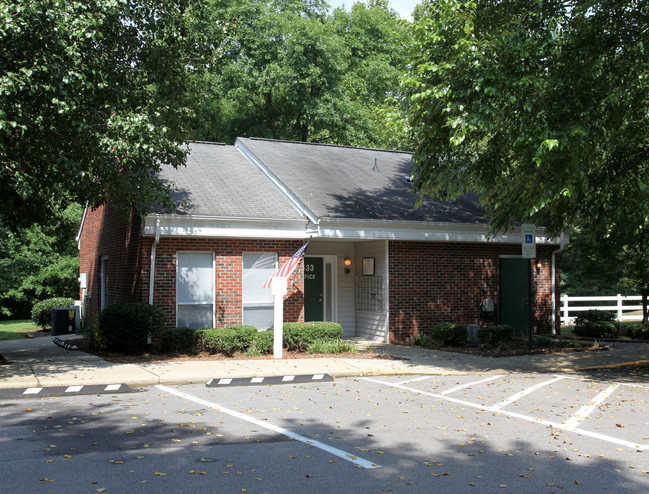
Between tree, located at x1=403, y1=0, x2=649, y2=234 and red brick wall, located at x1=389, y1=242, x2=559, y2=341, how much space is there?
4.68m

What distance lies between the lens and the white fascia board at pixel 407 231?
55.5 feet

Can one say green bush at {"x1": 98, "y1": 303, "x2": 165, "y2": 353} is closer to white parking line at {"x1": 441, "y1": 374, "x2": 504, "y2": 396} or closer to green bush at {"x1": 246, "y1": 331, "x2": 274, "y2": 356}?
green bush at {"x1": 246, "y1": 331, "x2": 274, "y2": 356}

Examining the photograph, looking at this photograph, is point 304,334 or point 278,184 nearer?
point 304,334

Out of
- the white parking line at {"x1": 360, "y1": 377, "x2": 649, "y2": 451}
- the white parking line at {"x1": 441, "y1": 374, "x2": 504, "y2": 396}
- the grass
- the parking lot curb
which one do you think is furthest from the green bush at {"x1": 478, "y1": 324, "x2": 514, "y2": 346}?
the grass

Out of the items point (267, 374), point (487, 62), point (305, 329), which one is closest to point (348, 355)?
point (305, 329)

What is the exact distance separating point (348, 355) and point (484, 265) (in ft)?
19.8

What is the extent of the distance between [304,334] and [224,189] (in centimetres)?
486

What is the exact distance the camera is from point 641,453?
679 centimetres

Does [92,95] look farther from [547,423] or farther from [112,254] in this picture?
[547,423]

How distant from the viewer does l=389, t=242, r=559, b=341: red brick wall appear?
18000mm

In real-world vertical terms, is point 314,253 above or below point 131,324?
above

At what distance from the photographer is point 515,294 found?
19.2 m

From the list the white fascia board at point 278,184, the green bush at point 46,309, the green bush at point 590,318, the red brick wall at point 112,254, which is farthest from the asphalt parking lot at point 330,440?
the green bush at point 46,309

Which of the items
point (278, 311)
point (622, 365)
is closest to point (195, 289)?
point (278, 311)
